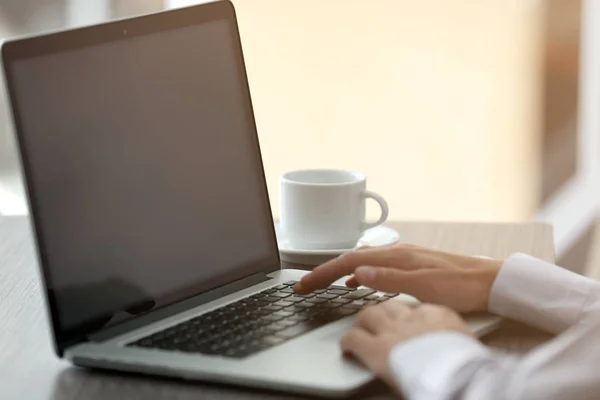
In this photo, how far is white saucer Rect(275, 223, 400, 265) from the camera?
117cm

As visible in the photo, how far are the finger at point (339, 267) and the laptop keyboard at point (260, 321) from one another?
1cm

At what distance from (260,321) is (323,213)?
32 centimetres

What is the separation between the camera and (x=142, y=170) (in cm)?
96

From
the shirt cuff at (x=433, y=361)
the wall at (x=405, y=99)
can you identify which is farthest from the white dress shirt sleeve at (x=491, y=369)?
the wall at (x=405, y=99)

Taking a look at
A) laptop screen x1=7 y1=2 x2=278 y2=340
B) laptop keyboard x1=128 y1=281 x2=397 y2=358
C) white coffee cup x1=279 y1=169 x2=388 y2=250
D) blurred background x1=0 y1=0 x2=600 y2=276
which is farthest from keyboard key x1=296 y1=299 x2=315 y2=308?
blurred background x1=0 y1=0 x2=600 y2=276

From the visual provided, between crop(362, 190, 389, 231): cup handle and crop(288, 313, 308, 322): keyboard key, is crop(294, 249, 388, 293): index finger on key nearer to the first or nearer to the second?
crop(288, 313, 308, 322): keyboard key

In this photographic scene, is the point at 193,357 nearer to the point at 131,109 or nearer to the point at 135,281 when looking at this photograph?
the point at 135,281

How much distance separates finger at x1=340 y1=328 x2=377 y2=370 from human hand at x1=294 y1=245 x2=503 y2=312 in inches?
4.9

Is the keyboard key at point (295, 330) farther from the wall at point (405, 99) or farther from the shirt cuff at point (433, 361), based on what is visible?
the wall at point (405, 99)

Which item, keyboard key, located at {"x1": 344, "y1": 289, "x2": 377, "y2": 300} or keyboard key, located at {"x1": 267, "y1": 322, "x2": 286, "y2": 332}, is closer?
keyboard key, located at {"x1": 267, "y1": 322, "x2": 286, "y2": 332}

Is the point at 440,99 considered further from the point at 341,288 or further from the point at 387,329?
the point at 387,329

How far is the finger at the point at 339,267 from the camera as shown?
979mm

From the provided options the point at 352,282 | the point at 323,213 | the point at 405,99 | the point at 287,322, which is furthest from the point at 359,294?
the point at 405,99

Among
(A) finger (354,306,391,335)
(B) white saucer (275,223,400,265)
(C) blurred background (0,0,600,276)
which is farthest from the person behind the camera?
(C) blurred background (0,0,600,276)
